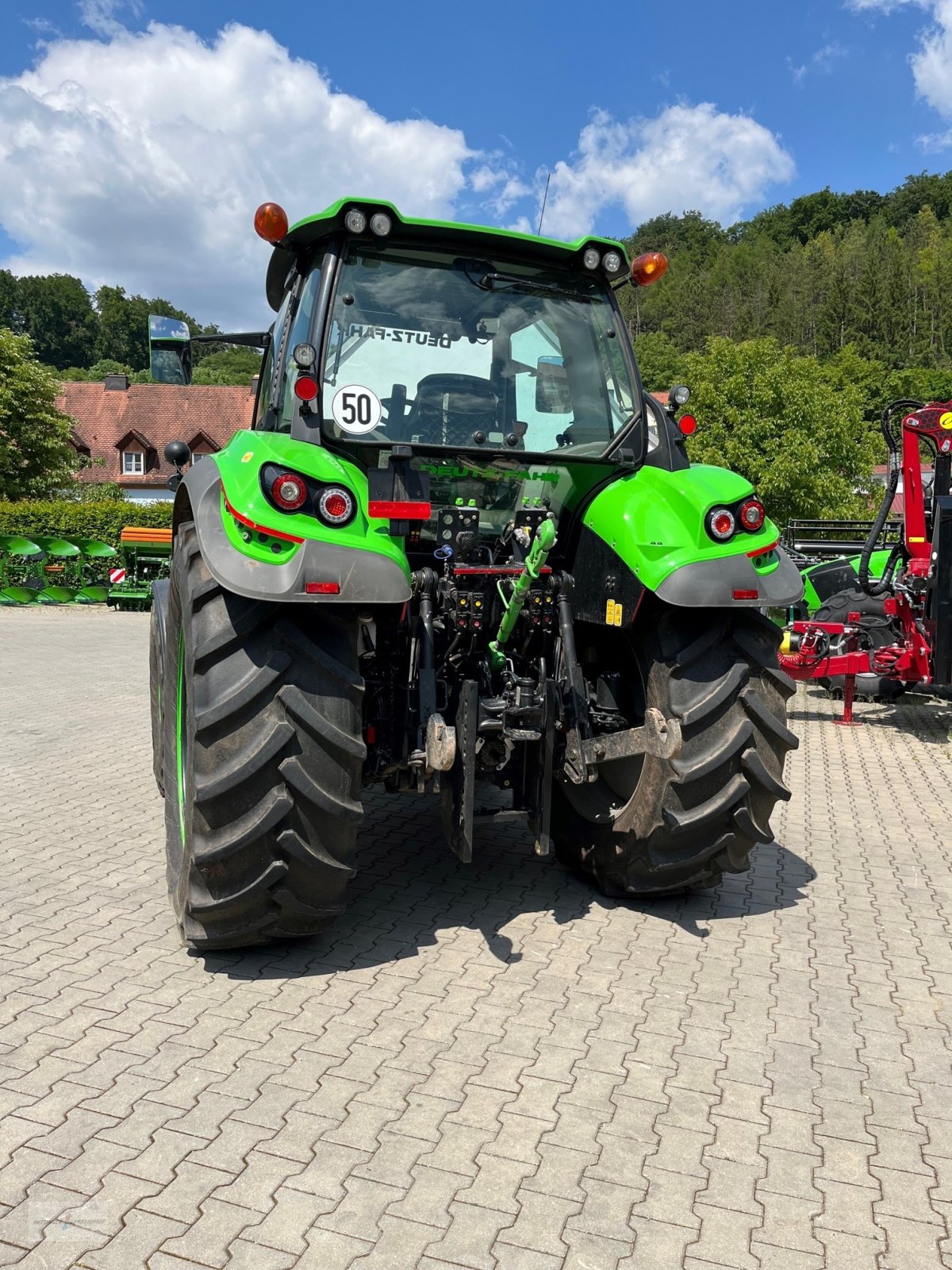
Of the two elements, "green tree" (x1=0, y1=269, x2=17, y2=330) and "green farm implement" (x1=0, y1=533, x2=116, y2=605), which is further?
"green tree" (x1=0, y1=269, x2=17, y2=330)

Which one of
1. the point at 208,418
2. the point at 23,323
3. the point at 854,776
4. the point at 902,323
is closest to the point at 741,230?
the point at 902,323

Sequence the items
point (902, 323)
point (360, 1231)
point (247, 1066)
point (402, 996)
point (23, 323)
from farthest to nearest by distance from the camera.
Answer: point (23, 323) → point (902, 323) → point (402, 996) → point (247, 1066) → point (360, 1231)

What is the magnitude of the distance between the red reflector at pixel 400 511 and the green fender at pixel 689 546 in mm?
794

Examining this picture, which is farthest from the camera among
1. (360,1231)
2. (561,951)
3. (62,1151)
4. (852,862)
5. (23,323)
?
Result: (23,323)

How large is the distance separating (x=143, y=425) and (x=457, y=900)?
1917 inches

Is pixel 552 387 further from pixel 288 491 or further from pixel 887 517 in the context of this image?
pixel 887 517

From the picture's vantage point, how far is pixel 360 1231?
7.69ft

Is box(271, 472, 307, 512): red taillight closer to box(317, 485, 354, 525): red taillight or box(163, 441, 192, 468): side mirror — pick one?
box(317, 485, 354, 525): red taillight

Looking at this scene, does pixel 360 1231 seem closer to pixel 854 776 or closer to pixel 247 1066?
pixel 247 1066

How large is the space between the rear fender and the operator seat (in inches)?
22.3

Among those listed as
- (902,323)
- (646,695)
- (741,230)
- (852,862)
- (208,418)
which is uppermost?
(741,230)

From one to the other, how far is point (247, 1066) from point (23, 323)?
10924 cm

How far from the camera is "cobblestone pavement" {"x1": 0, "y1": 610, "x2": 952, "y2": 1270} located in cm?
237

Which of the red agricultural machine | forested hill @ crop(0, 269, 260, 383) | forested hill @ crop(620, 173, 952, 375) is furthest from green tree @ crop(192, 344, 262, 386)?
the red agricultural machine
